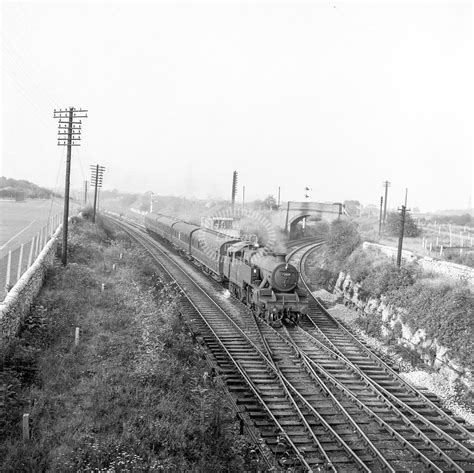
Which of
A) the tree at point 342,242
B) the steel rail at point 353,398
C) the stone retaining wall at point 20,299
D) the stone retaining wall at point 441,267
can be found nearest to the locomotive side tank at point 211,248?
the steel rail at point 353,398

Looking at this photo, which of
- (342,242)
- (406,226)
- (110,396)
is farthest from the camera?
(406,226)

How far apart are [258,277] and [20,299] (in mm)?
9943

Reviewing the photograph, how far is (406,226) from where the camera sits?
41.2 meters

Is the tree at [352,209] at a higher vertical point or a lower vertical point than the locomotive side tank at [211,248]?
higher

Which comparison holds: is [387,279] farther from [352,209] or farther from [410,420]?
[352,209]

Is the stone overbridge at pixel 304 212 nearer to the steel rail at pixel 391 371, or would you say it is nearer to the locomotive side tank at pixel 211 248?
the locomotive side tank at pixel 211 248

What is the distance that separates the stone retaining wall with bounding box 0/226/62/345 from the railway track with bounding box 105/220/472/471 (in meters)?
6.44

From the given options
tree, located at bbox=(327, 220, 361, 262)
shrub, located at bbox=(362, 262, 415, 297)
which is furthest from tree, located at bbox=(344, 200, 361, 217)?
shrub, located at bbox=(362, 262, 415, 297)

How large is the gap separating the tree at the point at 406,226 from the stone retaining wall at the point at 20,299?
30087 millimetres

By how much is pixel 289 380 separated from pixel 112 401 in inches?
240

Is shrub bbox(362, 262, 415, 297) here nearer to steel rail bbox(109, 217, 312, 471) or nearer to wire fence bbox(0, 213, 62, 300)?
steel rail bbox(109, 217, 312, 471)

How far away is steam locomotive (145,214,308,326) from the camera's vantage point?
1889 cm

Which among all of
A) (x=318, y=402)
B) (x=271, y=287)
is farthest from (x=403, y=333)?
(x=318, y=402)

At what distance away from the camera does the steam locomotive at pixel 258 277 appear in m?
18.9
